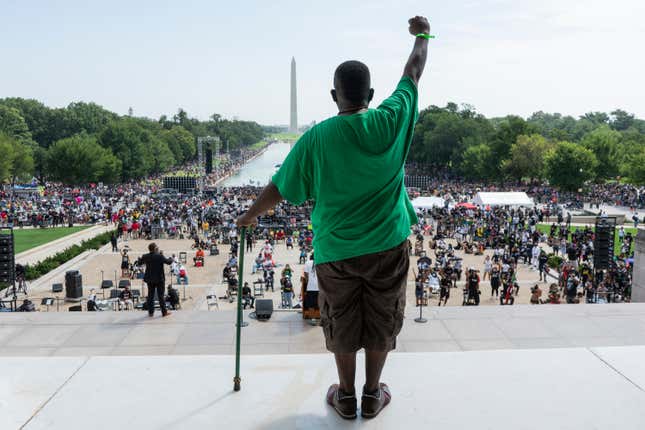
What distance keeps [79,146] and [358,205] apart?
6440cm

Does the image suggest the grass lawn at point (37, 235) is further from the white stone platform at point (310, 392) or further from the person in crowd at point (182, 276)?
the white stone platform at point (310, 392)

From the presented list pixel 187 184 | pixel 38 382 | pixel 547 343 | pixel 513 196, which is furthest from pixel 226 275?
pixel 187 184

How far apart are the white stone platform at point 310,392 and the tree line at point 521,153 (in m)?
52.6

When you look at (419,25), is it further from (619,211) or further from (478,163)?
(478,163)

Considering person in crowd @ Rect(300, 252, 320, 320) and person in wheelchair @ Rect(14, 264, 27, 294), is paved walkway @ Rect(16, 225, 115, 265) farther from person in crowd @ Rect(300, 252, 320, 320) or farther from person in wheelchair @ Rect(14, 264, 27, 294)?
person in crowd @ Rect(300, 252, 320, 320)

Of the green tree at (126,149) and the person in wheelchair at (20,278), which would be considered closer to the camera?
the person in wheelchair at (20,278)

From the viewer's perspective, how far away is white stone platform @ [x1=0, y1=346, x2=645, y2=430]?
2699 mm

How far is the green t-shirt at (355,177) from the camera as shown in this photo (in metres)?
2.53

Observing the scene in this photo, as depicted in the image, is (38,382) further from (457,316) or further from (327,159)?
(457,316)

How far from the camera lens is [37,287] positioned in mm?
21422

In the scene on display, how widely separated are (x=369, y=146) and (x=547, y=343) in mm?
3854

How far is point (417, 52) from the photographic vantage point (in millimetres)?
2861

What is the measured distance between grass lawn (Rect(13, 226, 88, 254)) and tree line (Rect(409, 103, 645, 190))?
139 feet

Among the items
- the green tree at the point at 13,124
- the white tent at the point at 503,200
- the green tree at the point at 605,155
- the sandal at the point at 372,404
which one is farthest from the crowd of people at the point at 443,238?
the green tree at the point at 13,124
